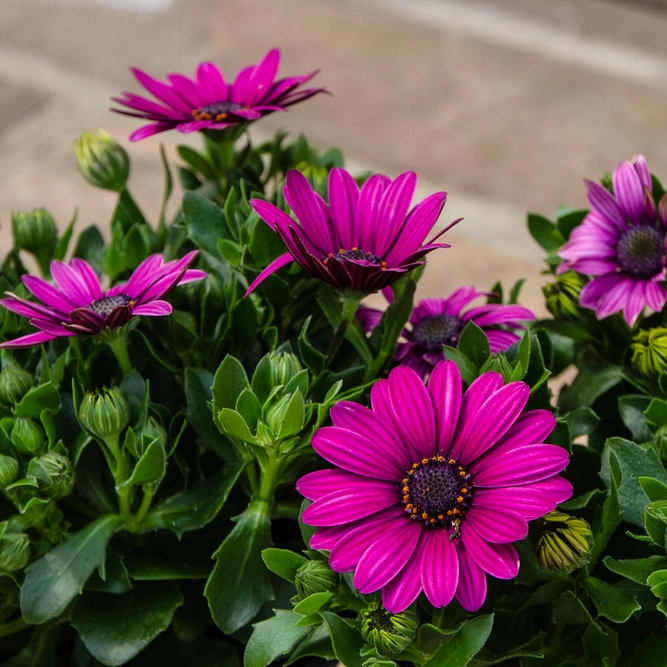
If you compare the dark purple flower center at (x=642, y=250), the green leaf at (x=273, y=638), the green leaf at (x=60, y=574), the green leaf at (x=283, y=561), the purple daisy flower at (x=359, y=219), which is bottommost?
the green leaf at (x=60, y=574)

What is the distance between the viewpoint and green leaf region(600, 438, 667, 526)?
0.43 m

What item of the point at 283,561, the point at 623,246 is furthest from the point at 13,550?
the point at 623,246

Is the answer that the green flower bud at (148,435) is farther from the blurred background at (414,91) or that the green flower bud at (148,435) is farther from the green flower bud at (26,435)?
the blurred background at (414,91)

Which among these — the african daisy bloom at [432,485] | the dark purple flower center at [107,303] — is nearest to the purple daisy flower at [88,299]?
the dark purple flower center at [107,303]

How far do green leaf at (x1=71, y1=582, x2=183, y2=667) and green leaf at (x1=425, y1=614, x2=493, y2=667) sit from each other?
138mm

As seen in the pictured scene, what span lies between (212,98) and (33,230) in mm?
131

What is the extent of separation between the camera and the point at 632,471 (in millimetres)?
427

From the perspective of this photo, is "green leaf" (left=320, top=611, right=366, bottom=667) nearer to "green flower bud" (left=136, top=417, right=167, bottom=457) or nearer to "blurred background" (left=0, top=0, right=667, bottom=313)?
"green flower bud" (left=136, top=417, right=167, bottom=457)

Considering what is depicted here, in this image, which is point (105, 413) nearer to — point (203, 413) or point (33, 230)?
point (203, 413)

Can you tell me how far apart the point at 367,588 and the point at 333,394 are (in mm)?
88

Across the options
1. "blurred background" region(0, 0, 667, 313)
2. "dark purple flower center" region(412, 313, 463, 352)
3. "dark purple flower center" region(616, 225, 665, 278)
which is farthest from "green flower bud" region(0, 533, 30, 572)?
"blurred background" region(0, 0, 667, 313)

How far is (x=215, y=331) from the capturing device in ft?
1.61

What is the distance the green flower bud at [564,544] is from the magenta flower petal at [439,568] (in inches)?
1.7

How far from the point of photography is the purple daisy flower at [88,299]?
0.41 meters
